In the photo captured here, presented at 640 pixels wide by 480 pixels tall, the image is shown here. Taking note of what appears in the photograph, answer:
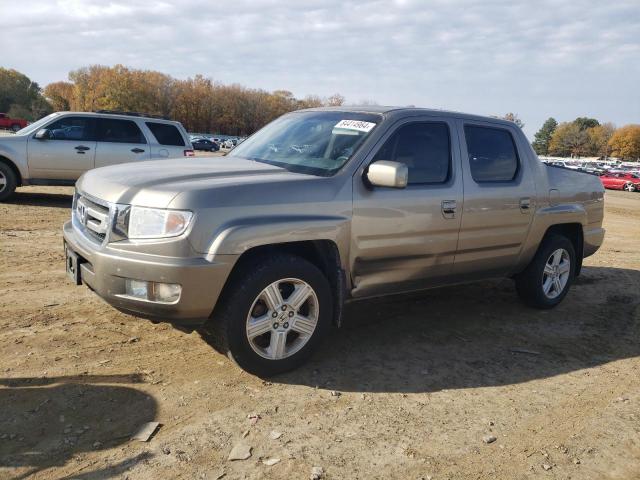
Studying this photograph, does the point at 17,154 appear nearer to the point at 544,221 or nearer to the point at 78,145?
the point at 78,145

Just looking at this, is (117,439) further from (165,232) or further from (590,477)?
(590,477)

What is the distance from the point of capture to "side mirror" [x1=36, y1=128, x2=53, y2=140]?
11047mm

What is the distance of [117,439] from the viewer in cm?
307

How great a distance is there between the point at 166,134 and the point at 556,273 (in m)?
8.60

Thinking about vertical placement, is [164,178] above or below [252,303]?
above

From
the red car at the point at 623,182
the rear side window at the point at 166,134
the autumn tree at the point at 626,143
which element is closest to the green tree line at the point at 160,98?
the autumn tree at the point at 626,143

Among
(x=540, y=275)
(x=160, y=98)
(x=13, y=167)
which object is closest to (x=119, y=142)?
(x=13, y=167)

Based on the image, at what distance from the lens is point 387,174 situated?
3.96m

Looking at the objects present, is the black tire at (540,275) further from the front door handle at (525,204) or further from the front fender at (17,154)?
the front fender at (17,154)

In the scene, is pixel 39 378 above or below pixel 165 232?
below

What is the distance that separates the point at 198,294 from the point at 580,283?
560 cm

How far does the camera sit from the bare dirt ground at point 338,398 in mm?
2992

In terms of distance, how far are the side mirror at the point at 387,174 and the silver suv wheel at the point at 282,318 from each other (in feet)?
2.91

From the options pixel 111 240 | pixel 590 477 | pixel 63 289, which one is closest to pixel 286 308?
pixel 111 240
